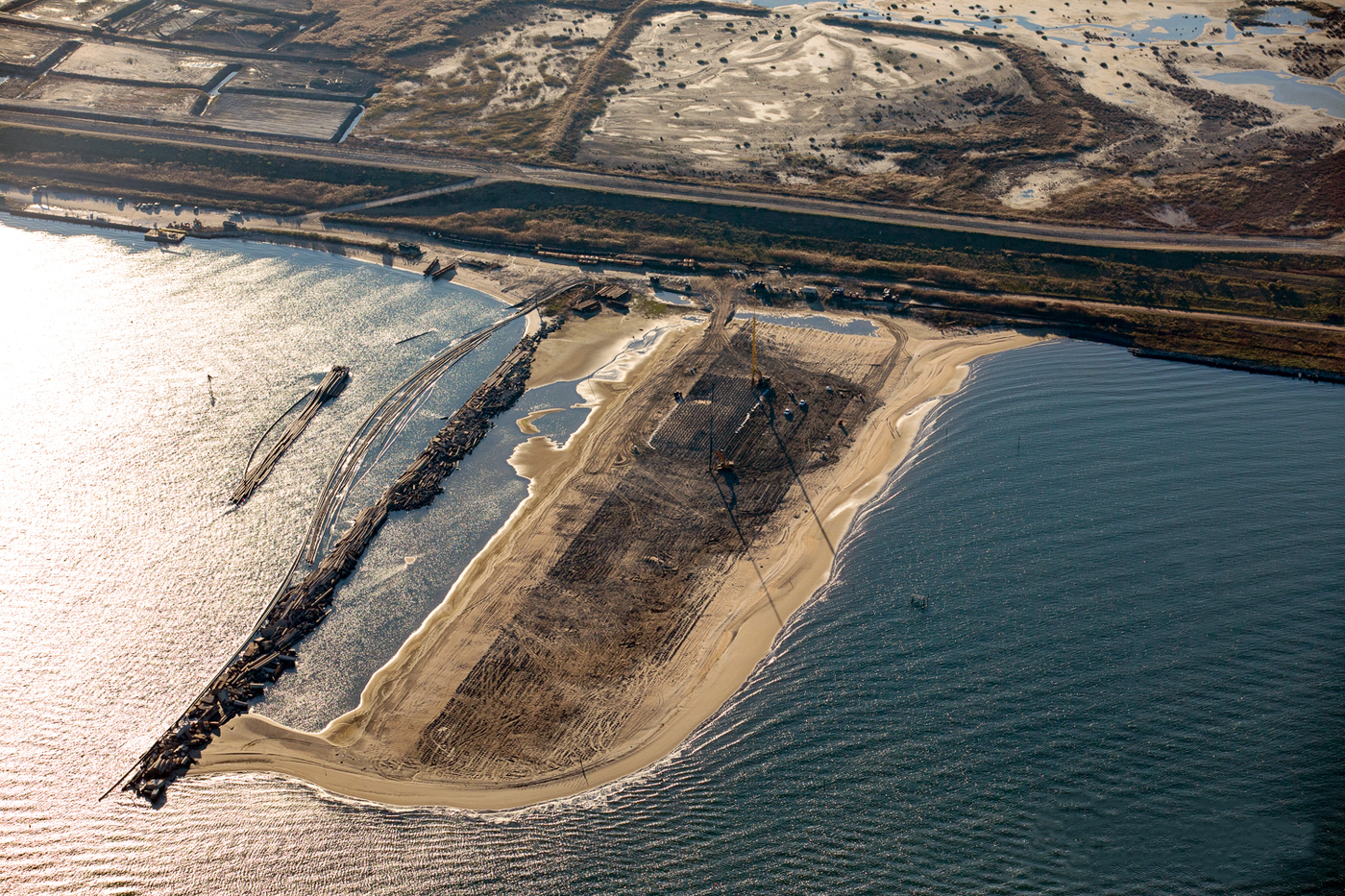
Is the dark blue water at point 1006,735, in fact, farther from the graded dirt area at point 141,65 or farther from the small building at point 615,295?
the graded dirt area at point 141,65

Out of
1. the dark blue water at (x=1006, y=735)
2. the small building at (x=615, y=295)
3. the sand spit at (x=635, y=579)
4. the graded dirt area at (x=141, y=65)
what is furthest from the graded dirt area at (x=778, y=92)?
the dark blue water at (x=1006, y=735)

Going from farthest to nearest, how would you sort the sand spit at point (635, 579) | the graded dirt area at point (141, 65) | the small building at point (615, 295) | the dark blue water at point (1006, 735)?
the graded dirt area at point (141, 65), the small building at point (615, 295), the sand spit at point (635, 579), the dark blue water at point (1006, 735)

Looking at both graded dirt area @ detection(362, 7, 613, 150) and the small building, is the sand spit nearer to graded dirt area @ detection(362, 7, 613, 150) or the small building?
the small building

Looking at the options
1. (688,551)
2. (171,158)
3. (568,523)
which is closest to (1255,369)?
(688,551)

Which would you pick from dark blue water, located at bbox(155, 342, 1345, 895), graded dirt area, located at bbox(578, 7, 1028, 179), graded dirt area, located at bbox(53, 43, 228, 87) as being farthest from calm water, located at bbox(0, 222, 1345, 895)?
graded dirt area, located at bbox(53, 43, 228, 87)

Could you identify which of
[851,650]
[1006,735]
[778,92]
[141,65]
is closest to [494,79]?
[778,92]

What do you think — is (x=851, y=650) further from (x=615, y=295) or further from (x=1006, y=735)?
(x=615, y=295)
